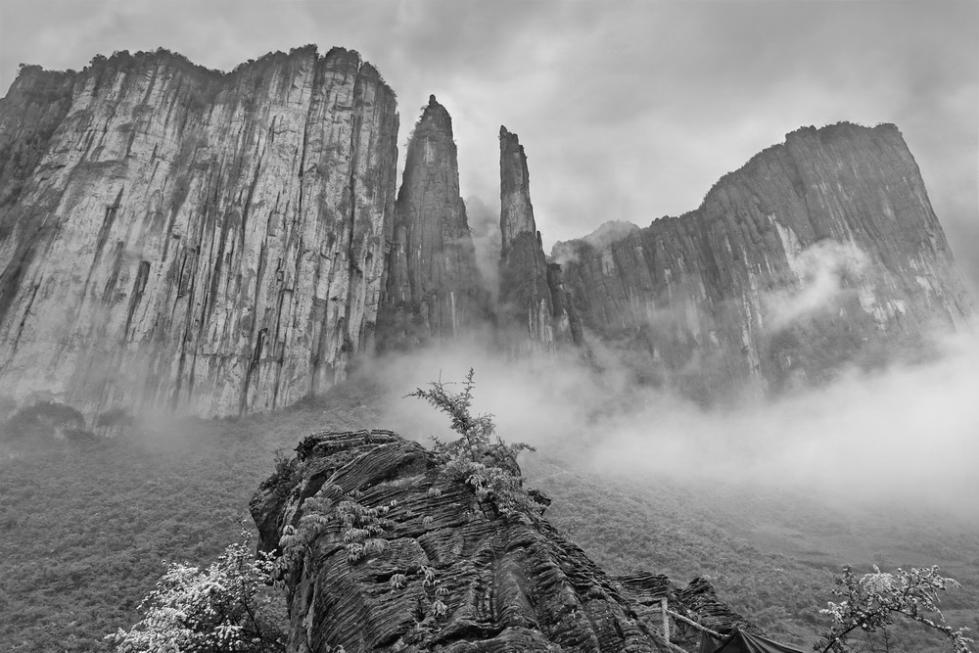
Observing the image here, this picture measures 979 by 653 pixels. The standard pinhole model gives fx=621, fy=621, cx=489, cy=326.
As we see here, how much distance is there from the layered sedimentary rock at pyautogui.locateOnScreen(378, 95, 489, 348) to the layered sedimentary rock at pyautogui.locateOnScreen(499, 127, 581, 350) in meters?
3.67

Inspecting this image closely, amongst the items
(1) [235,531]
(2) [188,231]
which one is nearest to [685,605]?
(1) [235,531]

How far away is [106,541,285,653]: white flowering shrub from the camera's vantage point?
38.1ft

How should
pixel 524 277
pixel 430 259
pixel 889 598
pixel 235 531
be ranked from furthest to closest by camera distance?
pixel 524 277 < pixel 430 259 < pixel 235 531 < pixel 889 598

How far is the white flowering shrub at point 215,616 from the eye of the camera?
38.1ft

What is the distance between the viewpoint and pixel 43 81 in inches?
2366

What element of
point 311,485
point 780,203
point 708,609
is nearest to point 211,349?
point 311,485

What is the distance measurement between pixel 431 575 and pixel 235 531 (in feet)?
72.7

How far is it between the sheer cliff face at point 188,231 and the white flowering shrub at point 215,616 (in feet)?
126

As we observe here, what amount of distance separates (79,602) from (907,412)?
68868 millimetres

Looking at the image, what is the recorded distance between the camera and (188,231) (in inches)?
2115

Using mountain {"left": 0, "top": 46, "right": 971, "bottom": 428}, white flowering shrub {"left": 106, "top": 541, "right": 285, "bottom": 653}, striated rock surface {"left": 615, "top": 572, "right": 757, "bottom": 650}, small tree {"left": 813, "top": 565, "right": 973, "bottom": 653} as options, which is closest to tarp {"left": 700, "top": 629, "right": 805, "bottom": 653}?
small tree {"left": 813, "top": 565, "right": 973, "bottom": 653}

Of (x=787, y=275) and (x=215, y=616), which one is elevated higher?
(x=787, y=275)

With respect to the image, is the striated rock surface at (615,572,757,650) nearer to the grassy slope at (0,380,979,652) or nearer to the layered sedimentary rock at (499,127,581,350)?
A: the grassy slope at (0,380,979,652)

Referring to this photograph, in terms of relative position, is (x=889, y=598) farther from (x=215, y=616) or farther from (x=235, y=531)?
(x=235, y=531)
